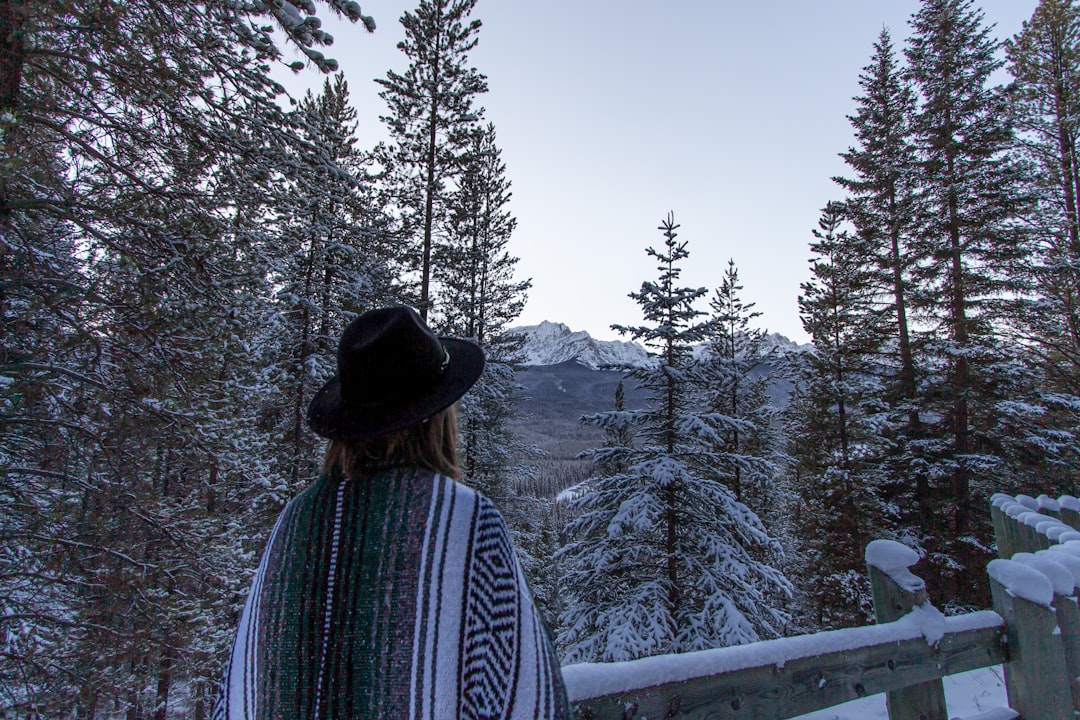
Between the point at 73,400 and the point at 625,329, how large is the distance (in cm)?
836

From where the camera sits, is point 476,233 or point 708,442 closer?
point 708,442

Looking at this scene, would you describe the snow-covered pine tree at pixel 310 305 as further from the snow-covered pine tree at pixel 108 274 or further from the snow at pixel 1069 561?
the snow at pixel 1069 561

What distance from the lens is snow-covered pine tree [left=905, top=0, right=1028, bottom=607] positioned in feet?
46.4

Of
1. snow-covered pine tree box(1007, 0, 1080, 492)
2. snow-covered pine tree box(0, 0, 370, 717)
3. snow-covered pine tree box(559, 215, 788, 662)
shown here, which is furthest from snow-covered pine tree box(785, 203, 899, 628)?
snow-covered pine tree box(0, 0, 370, 717)

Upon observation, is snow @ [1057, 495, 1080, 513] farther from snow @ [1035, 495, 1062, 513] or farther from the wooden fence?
the wooden fence

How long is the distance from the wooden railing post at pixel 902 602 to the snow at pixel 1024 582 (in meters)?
0.60

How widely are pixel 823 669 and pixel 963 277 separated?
16.5 meters

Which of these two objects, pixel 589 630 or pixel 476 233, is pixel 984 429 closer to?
pixel 589 630

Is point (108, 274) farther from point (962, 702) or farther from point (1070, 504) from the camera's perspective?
point (1070, 504)

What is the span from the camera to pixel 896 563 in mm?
2709

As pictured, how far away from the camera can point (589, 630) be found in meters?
9.99

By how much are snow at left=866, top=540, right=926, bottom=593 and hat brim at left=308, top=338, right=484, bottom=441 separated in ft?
7.84

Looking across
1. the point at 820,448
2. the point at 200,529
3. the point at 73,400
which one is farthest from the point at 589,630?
the point at 820,448

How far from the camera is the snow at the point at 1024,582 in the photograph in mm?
2871
